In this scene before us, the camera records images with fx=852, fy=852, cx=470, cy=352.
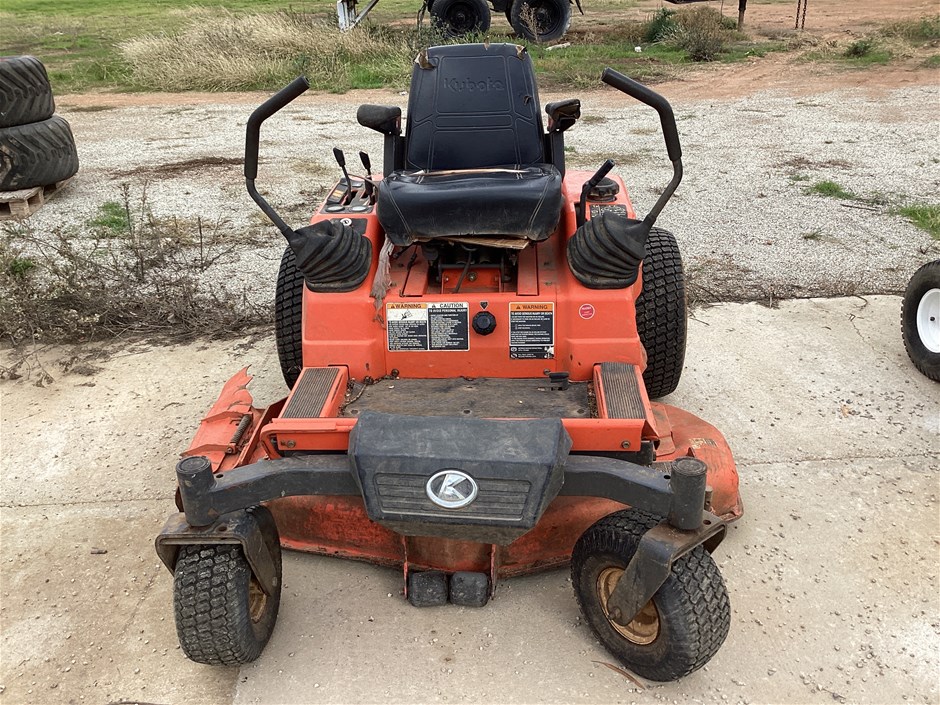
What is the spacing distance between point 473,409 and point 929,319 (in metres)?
2.54

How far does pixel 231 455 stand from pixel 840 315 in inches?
135

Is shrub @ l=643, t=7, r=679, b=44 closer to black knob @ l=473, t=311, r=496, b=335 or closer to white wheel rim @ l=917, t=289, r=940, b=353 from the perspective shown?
white wheel rim @ l=917, t=289, r=940, b=353

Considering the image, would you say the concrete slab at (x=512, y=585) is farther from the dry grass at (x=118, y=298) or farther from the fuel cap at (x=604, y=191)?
the fuel cap at (x=604, y=191)

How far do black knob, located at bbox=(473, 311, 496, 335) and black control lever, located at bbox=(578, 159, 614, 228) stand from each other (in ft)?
2.10

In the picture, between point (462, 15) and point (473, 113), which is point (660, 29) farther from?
point (473, 113)

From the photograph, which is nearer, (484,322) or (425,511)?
(425,511)

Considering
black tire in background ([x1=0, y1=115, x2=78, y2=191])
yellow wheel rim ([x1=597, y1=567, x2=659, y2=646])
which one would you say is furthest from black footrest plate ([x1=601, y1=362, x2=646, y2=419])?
black tire in background ([x1=0, y1=115, x2=78, y2=191])

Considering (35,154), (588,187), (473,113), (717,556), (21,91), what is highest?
(473,113)

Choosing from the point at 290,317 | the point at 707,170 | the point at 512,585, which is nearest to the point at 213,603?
the point at 512,585

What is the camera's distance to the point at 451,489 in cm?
227

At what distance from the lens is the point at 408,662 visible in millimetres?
2602

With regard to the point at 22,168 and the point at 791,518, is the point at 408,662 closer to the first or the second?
the point at 791,518

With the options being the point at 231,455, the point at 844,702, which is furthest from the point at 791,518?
the point at 231,455

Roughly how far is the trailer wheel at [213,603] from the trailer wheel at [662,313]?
1963 mm
